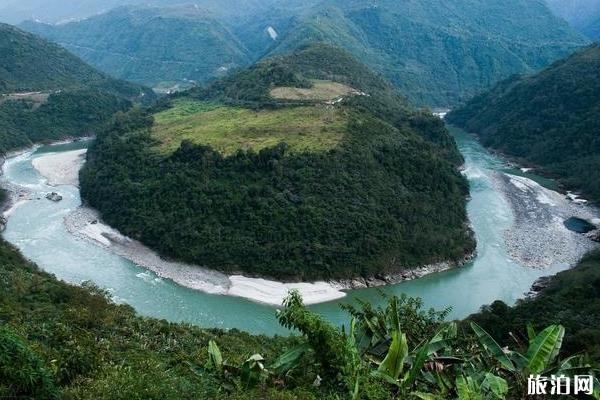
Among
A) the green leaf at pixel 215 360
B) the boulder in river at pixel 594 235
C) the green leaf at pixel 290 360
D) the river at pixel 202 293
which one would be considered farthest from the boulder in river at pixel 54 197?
the boulder in river at pixel 594 235

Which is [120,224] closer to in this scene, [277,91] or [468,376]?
[277,91]

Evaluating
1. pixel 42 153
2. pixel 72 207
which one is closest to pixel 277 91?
pixel 72 207

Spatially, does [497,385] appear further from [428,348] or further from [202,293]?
[202,293]

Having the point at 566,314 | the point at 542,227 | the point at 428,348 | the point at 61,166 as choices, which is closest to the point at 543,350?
the point at 428,348

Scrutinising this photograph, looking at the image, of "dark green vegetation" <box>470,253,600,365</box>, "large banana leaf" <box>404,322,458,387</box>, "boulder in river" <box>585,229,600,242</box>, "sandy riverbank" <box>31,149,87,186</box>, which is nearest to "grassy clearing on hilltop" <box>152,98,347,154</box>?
"sandy riverbank" <box>31,149,87,186</box>

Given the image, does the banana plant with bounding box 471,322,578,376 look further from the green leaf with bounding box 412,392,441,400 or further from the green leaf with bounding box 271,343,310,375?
the green leaf with bounding box 271,343,310,375

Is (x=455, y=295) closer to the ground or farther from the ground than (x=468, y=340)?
closer to the ground

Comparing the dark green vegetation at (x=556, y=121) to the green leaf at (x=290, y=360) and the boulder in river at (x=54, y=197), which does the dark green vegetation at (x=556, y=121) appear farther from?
the green leaf at (x=290, y=360)
